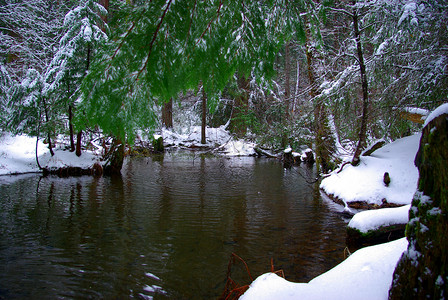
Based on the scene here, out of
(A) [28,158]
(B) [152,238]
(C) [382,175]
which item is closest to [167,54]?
(B) [152,238]

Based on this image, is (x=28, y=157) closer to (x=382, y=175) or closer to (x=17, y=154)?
(x=17, y=154)

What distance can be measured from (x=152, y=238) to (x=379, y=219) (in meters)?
4.16

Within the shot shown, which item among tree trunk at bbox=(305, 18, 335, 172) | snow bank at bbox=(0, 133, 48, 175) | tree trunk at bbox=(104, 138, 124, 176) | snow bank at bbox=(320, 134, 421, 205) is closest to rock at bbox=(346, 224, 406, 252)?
→ snow bank at bbox=(320, 134, 421, 205)

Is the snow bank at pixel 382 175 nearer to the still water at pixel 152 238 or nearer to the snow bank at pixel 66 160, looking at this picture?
the still water at pixel 152 238

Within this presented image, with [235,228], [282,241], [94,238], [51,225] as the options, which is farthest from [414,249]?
[51,225]

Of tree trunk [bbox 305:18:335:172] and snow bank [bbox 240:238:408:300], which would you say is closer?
snow bank [bbox 240:238:408:300]

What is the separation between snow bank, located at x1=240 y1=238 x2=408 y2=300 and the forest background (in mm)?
1751

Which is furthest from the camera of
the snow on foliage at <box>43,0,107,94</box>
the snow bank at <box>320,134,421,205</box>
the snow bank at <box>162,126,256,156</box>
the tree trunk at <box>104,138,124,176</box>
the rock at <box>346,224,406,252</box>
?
the snow bank at <box>162,126,256,156</box>

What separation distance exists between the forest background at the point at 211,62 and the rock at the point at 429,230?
56.4 inches

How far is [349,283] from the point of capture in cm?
227

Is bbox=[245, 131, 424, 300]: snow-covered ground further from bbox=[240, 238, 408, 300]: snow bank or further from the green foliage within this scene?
the green foliage

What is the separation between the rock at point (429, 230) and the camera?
5.76 feet

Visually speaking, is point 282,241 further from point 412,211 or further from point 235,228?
point 412,211

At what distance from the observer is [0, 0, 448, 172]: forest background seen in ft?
7.86
